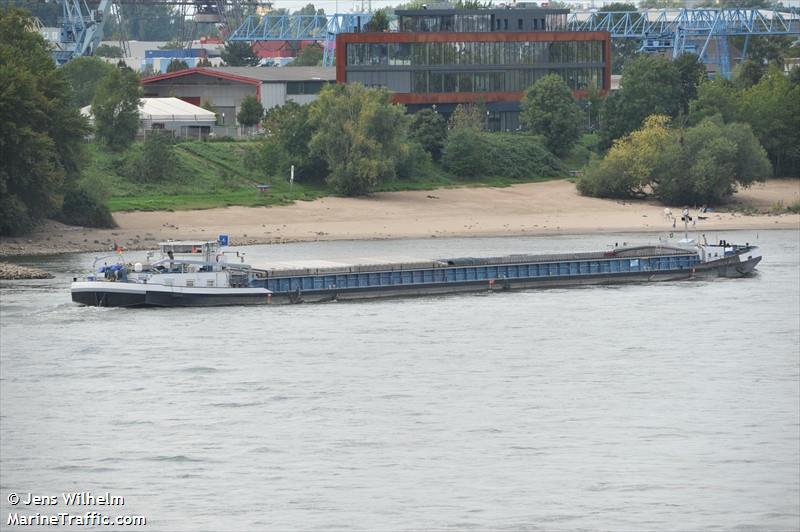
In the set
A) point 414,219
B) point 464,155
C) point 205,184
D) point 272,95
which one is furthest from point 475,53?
point 205,184

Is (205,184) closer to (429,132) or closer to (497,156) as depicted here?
(429,132)

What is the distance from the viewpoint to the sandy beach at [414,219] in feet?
341

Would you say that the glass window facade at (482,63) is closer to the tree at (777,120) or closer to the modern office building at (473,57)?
the modern office building at (473,57)

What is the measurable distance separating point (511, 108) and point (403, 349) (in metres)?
90.6

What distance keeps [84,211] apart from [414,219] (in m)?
23.0

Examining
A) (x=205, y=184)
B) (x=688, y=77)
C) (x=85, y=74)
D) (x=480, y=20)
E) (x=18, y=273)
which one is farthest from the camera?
(x=688, y=77)

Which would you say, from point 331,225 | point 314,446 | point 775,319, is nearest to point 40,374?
point 314,446

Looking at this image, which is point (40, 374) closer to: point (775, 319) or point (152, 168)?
point (775, 319)

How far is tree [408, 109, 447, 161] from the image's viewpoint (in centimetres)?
13662

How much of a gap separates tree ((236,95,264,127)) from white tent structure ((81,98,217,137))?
9.00 feet

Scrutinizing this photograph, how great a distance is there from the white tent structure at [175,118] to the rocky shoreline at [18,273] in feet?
152

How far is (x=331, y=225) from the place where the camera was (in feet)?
367

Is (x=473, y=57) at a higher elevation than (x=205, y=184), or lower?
higher

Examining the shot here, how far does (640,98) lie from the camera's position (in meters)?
148
